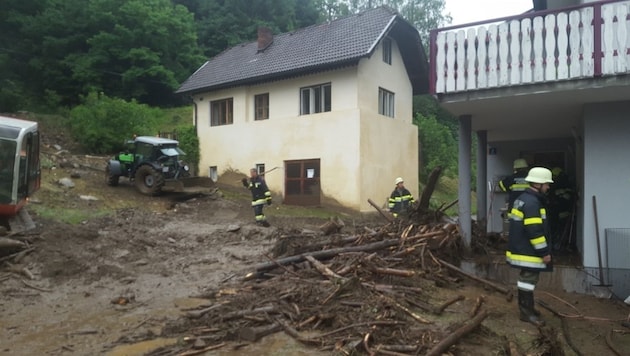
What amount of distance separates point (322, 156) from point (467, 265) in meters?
11.7

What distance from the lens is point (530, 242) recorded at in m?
6.24

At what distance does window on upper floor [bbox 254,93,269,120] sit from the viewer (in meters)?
21.9

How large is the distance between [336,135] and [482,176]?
788 centimetres

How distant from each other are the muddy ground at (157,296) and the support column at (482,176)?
3502mm

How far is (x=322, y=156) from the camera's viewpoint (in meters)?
19.8

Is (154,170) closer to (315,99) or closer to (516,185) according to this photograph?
(315,99)

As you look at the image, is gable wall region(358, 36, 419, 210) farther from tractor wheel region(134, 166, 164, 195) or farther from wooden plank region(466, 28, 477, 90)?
wooden plank region(466, 28, 477, 90)

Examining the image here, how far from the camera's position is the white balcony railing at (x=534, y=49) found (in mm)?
7228

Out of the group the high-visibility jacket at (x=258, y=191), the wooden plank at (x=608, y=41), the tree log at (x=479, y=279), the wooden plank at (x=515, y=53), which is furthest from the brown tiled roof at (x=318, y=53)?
the tree log at (x=479, y=279)

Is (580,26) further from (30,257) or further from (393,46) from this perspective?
(393,46)

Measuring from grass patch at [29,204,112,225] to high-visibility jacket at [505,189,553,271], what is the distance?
11355mm

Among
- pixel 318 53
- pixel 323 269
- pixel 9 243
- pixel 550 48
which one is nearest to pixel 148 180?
pixel 318 53

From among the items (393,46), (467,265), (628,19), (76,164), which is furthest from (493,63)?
(76,164)

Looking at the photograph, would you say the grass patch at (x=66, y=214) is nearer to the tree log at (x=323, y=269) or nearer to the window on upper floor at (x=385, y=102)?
the tree log at (x=323, y=269)
